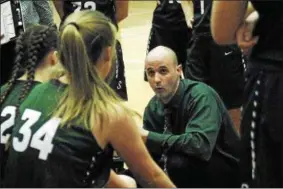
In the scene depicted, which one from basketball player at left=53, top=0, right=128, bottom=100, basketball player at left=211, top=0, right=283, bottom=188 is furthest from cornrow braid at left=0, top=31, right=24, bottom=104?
basketball player at left=53, top=0, right=128, bottom=100

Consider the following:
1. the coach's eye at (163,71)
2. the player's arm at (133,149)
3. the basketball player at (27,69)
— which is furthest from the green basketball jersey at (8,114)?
the coach's eye at (163,71)

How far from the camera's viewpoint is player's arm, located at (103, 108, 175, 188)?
2.31 metres

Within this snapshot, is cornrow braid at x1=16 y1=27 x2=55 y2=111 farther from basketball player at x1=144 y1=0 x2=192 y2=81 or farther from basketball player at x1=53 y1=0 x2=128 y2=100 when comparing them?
basketball player at x1=144 y1=0 x2=192 y2=81

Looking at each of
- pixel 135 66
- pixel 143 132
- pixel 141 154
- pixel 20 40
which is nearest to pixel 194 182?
pixel 143 132

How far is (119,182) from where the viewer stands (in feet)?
8.63

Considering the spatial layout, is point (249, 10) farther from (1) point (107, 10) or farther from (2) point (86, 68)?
(1) point (107, 10)

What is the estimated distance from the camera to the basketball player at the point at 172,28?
4.65m

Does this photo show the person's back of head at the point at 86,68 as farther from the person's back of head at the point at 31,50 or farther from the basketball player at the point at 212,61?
the basketball player at the point at 212,61

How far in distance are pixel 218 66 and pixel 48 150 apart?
2.11 m

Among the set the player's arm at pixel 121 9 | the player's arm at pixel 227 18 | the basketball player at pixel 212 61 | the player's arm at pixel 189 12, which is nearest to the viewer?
the player's arm at pixel 227 18

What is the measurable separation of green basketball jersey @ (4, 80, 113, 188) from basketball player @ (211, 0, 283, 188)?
1.74 feet

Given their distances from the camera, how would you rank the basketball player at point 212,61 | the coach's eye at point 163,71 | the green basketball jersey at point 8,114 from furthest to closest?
the basketball player at point 212,61 → the coach's eye at point 163,71 → the green basketball jersey at point 8,114

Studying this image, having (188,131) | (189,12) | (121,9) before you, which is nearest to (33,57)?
(188,131)

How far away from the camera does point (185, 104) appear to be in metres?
3.41
